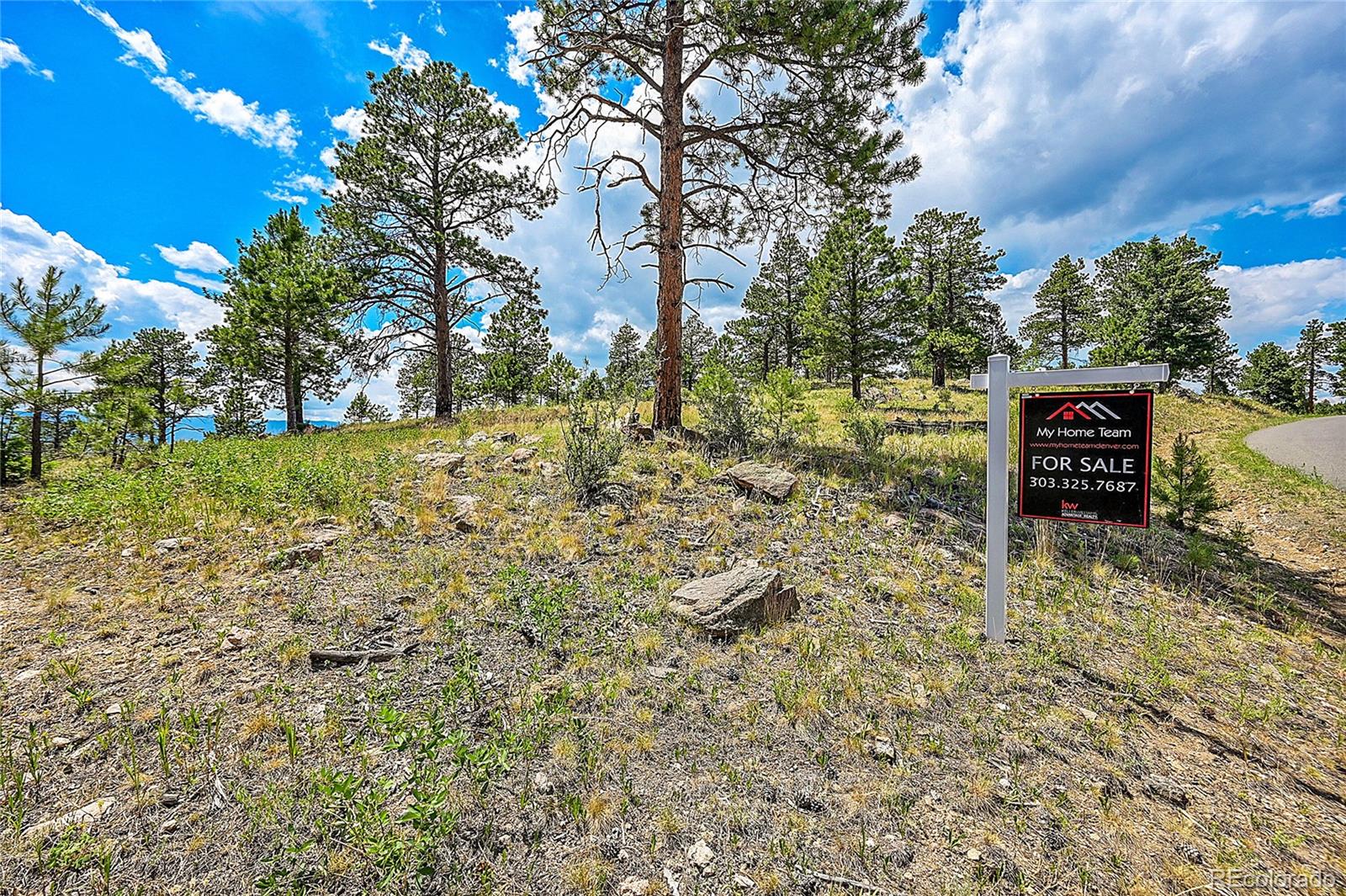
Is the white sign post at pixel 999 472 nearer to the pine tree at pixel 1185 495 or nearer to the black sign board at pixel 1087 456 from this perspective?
the black sign board at pixel 1087 456

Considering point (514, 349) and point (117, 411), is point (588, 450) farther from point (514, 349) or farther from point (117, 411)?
point (514, 349)

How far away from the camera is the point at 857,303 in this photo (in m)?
18.5

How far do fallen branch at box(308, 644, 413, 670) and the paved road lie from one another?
1544 cm

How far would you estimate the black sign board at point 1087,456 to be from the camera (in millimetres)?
3240

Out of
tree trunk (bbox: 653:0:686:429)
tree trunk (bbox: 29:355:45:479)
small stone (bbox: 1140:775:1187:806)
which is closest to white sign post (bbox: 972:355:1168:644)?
small stone (bbox: 1140:775:1187:806)

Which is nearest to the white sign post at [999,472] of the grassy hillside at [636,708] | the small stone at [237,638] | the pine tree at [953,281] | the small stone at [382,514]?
the grassy hillside at [636,708]

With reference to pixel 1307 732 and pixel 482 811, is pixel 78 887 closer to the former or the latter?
pixel 482 811

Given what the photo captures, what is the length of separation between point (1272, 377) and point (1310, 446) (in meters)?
35.9

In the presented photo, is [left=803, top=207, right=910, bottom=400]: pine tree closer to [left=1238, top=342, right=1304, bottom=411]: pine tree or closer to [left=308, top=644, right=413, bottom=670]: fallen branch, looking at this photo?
[left=308, top=644, right=413, bottom=670]: fallen branch

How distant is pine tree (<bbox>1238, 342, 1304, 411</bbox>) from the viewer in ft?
112

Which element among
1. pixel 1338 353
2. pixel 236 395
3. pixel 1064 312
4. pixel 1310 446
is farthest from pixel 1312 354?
pixel 236 395

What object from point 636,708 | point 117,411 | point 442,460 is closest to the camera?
point 636,708

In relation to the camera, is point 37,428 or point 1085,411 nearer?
point 1085,411

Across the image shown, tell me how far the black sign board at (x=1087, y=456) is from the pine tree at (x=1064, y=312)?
3617 cm
